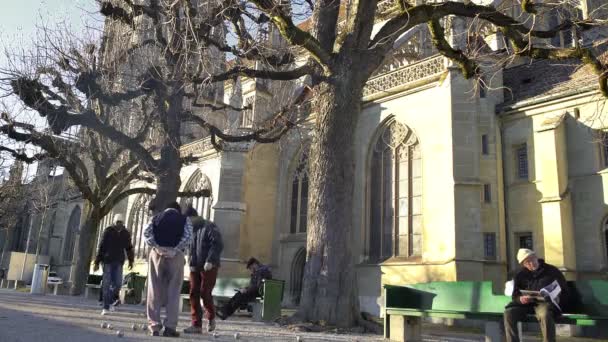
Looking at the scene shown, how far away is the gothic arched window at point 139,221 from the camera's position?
29306mm

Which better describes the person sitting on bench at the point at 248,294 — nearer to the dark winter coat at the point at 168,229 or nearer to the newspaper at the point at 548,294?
the dark winter coat at the point at 168,229

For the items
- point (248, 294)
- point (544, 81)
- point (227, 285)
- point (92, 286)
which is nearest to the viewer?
point (248, 294)

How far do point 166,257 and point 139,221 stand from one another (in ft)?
A: 83.7

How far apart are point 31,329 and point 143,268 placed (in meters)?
22.4

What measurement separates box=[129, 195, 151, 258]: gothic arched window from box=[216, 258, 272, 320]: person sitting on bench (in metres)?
18.7

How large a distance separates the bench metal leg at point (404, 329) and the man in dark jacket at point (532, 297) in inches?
70.4

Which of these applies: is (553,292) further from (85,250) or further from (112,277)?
(85,250)

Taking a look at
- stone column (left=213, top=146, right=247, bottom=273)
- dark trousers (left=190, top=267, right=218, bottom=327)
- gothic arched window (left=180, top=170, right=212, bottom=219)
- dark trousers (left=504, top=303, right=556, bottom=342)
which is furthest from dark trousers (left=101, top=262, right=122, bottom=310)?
A: gothic arched window (left=180, top=170, right=212, bottom=219)

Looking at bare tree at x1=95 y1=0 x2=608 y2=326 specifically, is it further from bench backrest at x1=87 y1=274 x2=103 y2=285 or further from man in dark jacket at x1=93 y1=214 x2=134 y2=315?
bench backrest at x1=87 y1=274 x2=103 y2=285

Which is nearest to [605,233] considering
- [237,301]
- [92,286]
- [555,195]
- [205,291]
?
[555,195]

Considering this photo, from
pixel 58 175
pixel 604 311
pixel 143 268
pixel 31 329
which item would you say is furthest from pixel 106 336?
pixel 58 175

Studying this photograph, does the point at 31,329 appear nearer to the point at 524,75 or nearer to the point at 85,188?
the point at 85,188

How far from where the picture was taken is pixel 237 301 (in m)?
11.1

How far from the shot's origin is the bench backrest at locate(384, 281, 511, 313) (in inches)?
291
